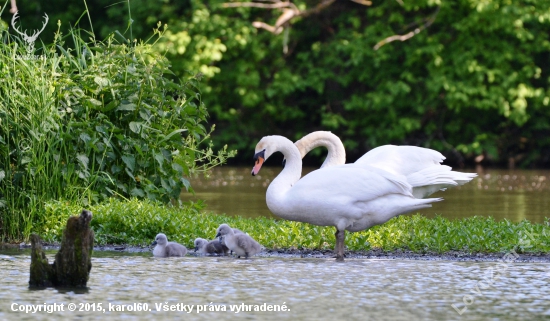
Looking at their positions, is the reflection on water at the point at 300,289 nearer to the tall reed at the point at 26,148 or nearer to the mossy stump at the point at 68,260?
the mossy stump at the point at 68,260

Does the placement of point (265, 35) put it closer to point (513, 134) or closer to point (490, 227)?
point (513, 134)

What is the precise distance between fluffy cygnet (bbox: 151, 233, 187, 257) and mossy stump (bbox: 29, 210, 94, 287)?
1859mm

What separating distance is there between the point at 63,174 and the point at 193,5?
18.8m

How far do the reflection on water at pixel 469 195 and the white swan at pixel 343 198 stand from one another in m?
4.34

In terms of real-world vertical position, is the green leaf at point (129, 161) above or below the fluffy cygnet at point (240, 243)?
above

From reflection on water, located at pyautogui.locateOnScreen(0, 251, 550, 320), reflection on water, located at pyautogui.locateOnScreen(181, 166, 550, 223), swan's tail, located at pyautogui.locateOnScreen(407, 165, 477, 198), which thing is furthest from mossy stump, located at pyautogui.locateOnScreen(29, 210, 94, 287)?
reflection on water, located at pyautogui.locateOnScreen(181, 166, 550, 223)

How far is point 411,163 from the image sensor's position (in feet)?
31.9

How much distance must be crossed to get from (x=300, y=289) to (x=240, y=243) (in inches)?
70.5

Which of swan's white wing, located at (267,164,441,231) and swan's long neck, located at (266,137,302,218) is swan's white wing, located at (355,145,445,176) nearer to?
swan's long neck, located at (266,137,302,218)

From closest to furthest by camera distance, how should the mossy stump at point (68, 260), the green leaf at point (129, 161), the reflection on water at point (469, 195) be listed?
the mossy stump at point (68, 260) < the green leaf at point (129, 161) < the reflection on water at point (469, 195)

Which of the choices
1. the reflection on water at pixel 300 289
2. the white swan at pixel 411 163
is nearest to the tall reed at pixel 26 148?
the reflection on water at pixel 300 289

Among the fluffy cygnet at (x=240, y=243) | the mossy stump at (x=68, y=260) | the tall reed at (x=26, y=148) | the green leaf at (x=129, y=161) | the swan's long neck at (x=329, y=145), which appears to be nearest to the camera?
the mossy stump at (x=68, y=260)

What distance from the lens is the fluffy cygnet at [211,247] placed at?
890 cm

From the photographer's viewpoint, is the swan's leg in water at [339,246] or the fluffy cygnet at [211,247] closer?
the swan's leg in water at [339,246]
